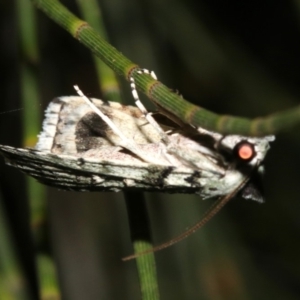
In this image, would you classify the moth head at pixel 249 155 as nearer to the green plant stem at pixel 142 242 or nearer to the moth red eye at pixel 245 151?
the moth red eye at pixel 245 151

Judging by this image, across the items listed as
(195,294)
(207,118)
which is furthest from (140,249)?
(195,294)

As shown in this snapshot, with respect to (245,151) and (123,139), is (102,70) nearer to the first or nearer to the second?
(123,139)

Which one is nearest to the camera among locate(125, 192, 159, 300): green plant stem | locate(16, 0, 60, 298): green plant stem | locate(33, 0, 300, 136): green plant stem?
locate(33, 0, 300, 136): green plant stem

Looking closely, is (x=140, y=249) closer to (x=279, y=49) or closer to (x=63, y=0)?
(x=63, y=0)

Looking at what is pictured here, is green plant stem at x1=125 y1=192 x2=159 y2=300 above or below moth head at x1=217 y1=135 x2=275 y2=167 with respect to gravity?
below

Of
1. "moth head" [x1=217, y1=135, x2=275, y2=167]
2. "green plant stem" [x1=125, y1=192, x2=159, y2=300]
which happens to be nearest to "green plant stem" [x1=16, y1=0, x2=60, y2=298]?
"green plant stem" [x1=125, y1=192, x2=159, y2=300]

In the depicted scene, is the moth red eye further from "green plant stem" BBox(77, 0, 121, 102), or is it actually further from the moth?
"green plant stem" BBox(77, 0, 121, 102)

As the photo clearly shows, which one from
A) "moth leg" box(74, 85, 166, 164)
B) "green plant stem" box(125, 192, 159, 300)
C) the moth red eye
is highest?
"moth leg" box(74, 85, 166, 164)

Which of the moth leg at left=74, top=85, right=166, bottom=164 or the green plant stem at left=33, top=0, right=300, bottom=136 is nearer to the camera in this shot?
the green plant stem at left=33, top=0, right=300, bottom=136
